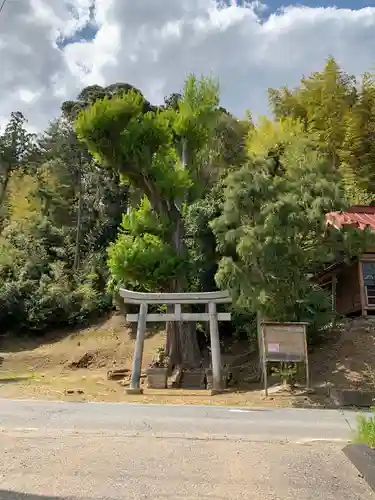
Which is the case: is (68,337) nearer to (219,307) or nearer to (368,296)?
(219,307)

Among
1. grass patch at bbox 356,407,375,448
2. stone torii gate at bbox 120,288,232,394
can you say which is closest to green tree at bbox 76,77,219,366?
stone torii gate at bbox 120,288,232,394

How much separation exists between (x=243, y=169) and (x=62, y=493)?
10704 millimetres

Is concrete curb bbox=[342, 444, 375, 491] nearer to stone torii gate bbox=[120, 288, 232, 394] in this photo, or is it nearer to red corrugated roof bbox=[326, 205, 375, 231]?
stone torii gate bbox=[120, 288, 232, 394]

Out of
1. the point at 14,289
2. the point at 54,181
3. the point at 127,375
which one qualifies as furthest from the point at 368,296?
the point at 54,181

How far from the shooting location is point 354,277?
677 inches

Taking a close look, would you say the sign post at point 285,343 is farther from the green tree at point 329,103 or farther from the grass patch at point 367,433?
the green tree at point 329,103

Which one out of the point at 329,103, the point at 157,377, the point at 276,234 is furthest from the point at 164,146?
the point at 329,103

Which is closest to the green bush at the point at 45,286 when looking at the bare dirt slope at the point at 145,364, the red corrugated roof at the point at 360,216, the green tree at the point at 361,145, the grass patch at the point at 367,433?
the bare dirt slope at the point at 145,364

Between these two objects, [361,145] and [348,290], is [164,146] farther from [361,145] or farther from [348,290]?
[361,145]

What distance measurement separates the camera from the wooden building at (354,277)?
53.4ft

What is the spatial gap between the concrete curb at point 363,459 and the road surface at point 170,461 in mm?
59

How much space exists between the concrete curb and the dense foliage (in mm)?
7700

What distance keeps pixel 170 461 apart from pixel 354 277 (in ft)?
46.1

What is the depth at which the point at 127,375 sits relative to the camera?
53.3 feet
